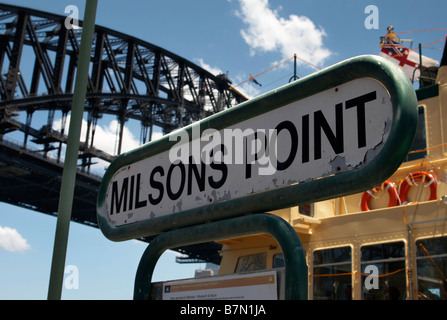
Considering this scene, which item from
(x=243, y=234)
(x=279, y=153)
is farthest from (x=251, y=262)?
(x=279, y=153)

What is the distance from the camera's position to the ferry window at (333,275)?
9.41 meters

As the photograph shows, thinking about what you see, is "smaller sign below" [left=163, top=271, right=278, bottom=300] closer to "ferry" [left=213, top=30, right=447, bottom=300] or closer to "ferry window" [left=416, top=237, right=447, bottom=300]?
"ferry" [left=213, top=30, right=447, bottom=300]

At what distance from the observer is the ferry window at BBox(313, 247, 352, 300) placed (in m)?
9.41

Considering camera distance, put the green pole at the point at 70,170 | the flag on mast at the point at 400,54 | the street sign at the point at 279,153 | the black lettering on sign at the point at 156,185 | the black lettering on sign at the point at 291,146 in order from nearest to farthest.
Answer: the street sign at the point at 279,153 → the black lettering on sign at the point at 291,146 → the black lettering on sign at the point at 156,185 → the green pole at the point at 70,170 → the flag on mast at the point at 400,54

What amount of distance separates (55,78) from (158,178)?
156ft

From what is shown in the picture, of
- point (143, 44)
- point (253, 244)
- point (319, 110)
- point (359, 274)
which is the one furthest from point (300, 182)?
point (143, 44)

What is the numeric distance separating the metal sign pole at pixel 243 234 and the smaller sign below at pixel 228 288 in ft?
0.31

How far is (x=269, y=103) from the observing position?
2352 millimetres

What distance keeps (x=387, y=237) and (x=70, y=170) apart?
23.0 feet

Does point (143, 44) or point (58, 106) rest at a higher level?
point (143, 44)

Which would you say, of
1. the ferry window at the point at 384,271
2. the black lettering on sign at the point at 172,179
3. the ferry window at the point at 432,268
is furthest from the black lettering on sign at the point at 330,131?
the ferry window at the point at 384,271

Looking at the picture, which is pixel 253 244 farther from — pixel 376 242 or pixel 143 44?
pixel 143 44

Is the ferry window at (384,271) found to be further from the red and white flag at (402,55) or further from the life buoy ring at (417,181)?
the red and white flag at (402,55)

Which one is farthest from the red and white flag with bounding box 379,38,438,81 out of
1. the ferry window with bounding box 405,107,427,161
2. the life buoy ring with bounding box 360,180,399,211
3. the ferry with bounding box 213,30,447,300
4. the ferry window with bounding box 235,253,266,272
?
the ferry window with bounding box 235,253,266,272
